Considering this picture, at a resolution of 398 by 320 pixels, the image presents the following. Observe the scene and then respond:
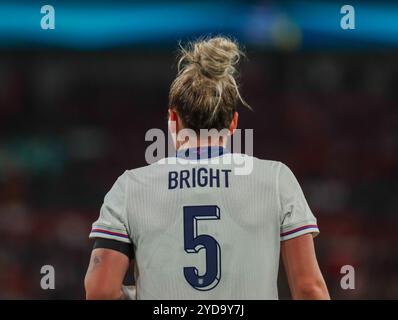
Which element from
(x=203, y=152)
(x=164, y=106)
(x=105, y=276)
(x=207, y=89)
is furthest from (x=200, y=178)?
(x=164, y=106)

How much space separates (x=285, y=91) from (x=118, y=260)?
9.03 meters

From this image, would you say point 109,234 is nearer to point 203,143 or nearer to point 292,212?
point 203,143

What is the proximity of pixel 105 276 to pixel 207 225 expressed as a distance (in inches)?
9.9

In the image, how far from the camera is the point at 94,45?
10289 millimetres

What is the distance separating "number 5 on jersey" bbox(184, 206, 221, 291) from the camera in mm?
1644

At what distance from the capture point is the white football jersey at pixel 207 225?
65.0 inches

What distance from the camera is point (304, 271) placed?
165cm

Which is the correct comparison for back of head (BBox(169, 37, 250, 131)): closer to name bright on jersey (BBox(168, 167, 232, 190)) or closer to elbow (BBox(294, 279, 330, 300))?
name bright on jersey (BBox(168, 167, 232, 190))

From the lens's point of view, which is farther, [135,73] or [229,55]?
[135,73]

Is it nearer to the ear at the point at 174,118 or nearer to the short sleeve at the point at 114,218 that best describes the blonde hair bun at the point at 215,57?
the ear at the point at 174,118

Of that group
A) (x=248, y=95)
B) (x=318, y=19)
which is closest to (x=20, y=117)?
(x=248, y=95)

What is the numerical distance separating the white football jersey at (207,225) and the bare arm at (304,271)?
0.09 ft

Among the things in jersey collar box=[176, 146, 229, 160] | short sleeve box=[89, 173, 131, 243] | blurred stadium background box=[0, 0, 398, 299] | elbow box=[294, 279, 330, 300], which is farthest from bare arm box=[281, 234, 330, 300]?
blurred stadium background box=[0, 0, 398, 299]
